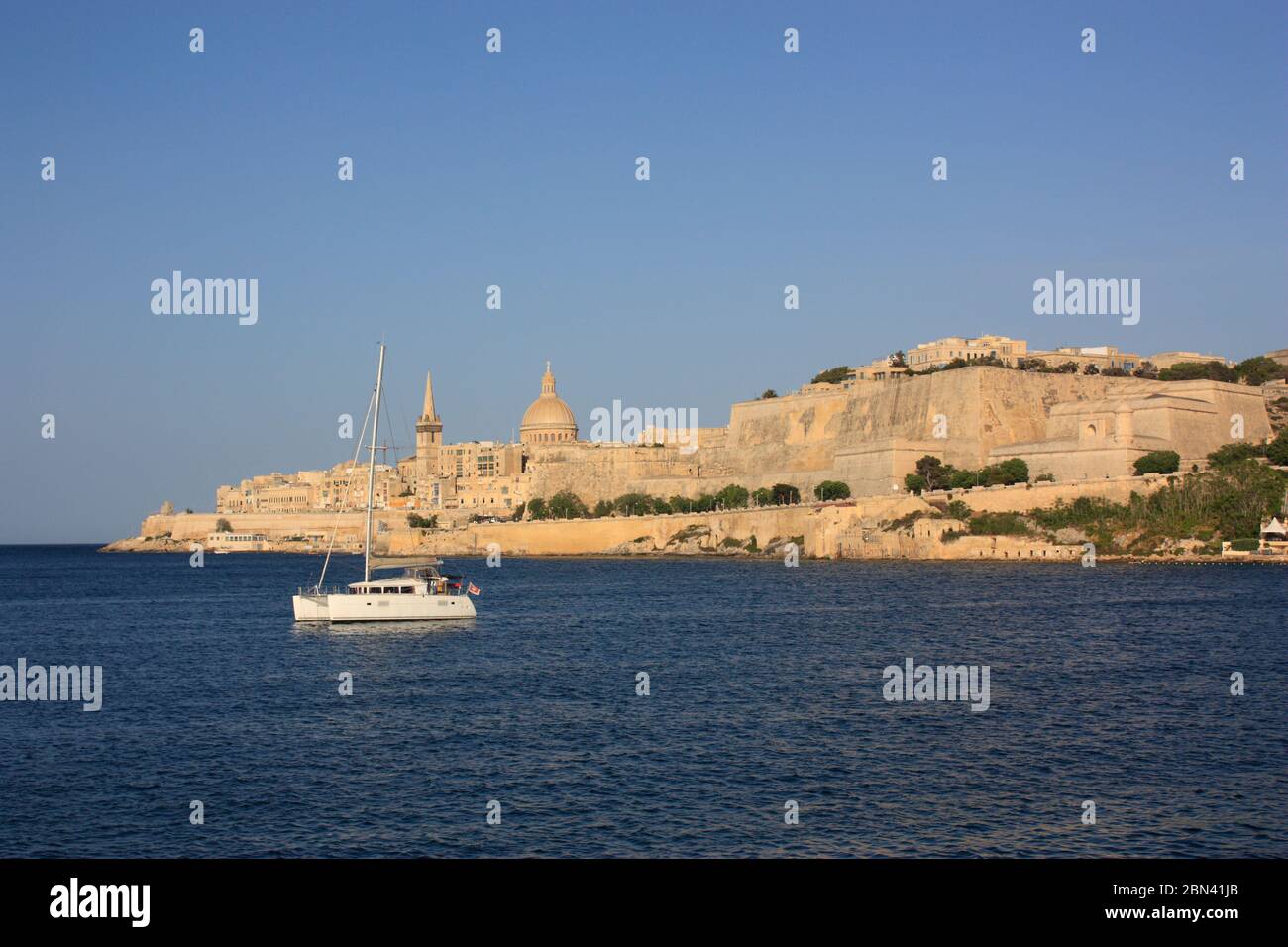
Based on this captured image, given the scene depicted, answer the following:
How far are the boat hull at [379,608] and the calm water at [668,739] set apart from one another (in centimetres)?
69

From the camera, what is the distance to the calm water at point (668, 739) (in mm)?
11734

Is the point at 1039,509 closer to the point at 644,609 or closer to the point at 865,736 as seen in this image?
the point at 644,609

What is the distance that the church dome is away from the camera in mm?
121938

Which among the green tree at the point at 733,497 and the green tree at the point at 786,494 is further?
the green tree at the point at 733,497

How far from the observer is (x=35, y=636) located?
3228 centimetres

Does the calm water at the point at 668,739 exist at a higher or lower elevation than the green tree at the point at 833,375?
lower

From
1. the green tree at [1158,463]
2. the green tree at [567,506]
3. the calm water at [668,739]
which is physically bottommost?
the calm water at [668,739]

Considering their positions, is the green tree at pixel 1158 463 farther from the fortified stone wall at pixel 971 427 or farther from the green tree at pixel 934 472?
the green tree at pixel 934 472

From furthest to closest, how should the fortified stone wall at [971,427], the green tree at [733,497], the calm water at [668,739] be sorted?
the green tree at [733,497] < the fortified stone wall at [971,427] < the calm water at [668,739]

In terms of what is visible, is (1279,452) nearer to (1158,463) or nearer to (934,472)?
(1158,463)

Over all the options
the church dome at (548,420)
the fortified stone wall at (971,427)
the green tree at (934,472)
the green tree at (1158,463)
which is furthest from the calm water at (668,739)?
the church dome at (548,420)

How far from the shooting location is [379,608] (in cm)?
3170

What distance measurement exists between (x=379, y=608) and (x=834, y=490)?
132 ft

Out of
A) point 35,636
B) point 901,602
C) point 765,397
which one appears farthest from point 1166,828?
point 765,397
